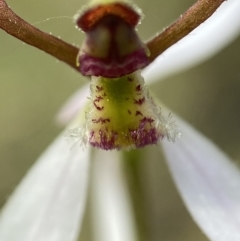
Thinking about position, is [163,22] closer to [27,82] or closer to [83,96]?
[27,82]

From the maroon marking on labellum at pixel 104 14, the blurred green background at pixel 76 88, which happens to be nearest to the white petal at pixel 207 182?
the maroon marking on labellum at pixel 104 14

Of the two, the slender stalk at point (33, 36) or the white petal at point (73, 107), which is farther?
the white petal at point (73, 107)

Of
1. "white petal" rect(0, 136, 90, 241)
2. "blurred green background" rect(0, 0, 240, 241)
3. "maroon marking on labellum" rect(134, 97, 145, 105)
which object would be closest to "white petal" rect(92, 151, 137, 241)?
"white petal" rect(0, 136, 90, 241)

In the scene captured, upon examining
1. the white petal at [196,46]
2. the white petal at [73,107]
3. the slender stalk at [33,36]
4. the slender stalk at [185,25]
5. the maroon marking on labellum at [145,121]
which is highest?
the white petal at [196,46]

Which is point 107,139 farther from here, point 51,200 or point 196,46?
point 196,46

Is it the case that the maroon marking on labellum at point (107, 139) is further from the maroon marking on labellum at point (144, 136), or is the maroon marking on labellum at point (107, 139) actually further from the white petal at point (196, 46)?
the white petal at point (196, 46)

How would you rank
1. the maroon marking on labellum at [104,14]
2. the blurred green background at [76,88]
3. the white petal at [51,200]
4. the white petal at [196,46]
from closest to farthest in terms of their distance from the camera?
the maroon marking on labellum at [104,14], the white petal at [51,200], the white petal at [196,46], the blurred green background at [76,88]

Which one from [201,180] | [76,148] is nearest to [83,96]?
[76,148]

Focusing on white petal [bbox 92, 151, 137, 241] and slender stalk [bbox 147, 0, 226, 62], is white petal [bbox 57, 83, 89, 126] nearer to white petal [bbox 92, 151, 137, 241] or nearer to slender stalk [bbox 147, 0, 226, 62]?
white petal [bbox 92, 151, 137, 241]
